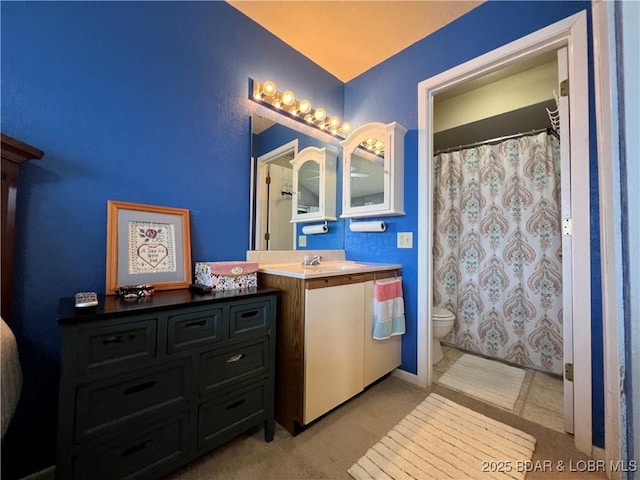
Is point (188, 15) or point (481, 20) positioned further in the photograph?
point (481, 20)

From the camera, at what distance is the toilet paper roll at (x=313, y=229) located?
2.15 metres

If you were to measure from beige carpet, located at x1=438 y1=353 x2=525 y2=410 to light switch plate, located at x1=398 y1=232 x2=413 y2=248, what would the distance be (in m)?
1.07

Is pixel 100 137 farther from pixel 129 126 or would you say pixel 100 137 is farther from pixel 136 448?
pixel 136 448

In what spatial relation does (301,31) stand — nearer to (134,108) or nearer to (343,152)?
(343,152)

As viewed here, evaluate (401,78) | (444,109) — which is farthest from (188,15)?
(444,109)

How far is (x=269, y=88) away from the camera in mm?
1769

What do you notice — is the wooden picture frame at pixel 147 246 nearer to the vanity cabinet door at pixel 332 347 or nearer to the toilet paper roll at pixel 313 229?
the vanity cabinet door at pixel 332 347

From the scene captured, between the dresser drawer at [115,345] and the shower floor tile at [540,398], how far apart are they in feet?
6.49

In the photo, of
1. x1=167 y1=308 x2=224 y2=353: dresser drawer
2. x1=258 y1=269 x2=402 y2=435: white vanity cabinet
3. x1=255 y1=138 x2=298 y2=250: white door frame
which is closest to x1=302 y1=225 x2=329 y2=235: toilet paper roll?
x1=255 y1=138 x2=298 y2=250: white door frame

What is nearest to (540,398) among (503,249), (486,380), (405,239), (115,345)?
(486,380)

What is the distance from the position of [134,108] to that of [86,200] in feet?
1.73

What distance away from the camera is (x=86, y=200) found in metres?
1.14

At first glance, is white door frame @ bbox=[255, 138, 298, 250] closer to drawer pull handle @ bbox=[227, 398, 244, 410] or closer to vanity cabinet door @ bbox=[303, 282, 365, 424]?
vanity cabinet door @ bbox=[303, 282, 365, 424]

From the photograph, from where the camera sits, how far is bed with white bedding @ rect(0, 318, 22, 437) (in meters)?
A: 0.71
